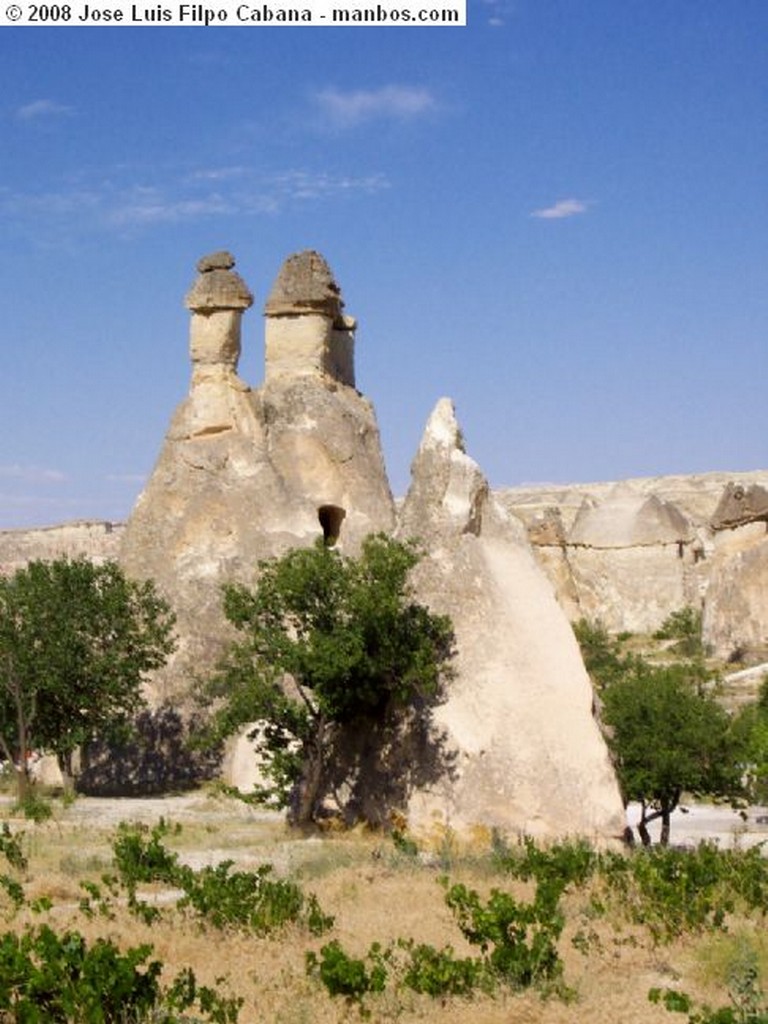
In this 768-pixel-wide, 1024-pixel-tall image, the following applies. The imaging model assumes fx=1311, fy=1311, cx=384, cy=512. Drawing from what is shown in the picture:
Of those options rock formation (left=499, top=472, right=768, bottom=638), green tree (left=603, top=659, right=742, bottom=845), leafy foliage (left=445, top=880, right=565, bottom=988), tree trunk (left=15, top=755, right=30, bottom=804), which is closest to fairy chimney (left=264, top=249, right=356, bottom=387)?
tree trunk (left=15, top=755, right=30, bottom=804)

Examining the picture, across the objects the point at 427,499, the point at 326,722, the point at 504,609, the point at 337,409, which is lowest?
the point at 326,722

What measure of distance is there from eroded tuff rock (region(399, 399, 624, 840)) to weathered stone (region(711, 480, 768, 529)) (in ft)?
83.9

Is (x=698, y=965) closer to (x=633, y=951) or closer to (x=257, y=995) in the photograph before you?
(x=633, y=951)

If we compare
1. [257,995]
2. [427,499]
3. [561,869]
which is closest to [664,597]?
[427,499]

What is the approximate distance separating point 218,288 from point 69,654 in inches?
322

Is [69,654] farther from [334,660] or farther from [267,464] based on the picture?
[334,660]

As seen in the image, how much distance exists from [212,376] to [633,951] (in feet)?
57.2

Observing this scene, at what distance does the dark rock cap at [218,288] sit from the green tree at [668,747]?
1077cm

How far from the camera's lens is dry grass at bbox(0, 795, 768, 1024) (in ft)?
21.9

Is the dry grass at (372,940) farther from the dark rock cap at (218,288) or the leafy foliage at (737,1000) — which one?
the dark rock cap at (218,288)

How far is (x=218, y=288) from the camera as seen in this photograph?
78.8ft

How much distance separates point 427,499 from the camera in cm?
1446

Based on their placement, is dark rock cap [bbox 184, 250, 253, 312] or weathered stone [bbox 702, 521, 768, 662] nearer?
dark rock cap [bbox 184, 250, 253, 312]

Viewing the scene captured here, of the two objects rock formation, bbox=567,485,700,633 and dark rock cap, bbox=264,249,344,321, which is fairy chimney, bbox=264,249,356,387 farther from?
rock formation, bbox=567,485,700,633
